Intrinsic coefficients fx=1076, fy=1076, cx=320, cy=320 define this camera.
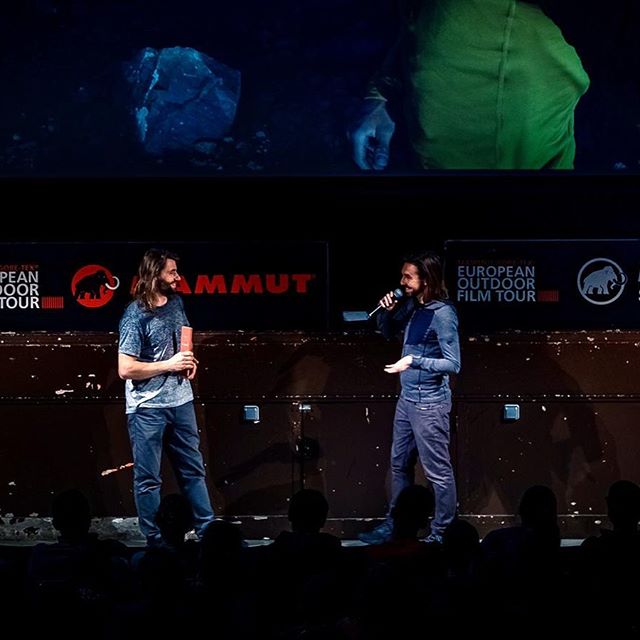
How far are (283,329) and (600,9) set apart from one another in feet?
11.0

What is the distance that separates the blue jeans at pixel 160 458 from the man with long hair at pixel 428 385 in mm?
1281

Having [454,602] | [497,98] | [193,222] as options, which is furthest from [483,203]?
[454,602]

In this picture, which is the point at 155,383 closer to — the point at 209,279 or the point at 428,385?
the point at 209,279

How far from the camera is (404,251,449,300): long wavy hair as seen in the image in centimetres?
700

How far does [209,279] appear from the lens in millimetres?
7906

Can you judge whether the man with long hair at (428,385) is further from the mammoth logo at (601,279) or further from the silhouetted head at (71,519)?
the silhouetted head at (71,519)

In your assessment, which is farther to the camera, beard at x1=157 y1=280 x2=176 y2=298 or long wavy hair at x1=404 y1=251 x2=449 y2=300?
long wavy hair at x1=404 y1=251 x2=449 y2=300

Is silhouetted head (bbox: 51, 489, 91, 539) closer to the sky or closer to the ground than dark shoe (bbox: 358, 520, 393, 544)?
closer to the sky

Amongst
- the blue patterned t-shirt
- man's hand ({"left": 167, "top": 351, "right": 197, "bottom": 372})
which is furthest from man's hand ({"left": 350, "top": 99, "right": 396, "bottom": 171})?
man's hand ({"left": 167, "top": 351, "right": 197, "bottom": 372})

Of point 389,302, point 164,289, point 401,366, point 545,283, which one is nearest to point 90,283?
point 164,289

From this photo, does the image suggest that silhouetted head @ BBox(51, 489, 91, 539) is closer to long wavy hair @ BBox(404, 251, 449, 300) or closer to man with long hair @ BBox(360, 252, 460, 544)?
man with long hair @ BBox(360, 252, 460, 544)

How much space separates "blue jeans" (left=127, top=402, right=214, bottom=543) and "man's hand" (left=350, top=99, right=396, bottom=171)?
2.34 m

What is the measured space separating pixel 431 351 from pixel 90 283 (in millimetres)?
2629

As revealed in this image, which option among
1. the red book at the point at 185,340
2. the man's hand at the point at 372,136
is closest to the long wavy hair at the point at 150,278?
the red book at the point at 185,340
